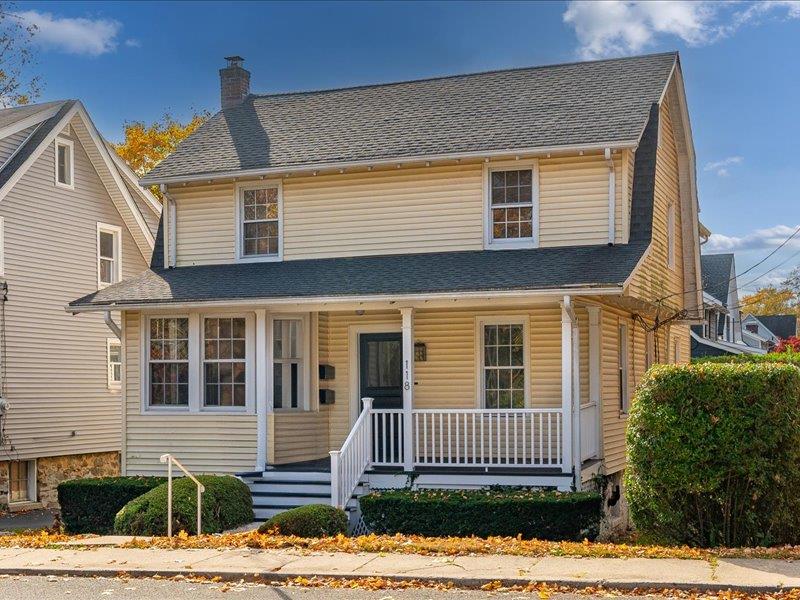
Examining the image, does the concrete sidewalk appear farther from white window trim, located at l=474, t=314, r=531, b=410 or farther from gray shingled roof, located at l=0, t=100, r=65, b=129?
gray shingled roof, located at l=0, t=100, r=65, b=129

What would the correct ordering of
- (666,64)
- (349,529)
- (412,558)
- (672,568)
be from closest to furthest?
(672,568) < (412,558) < (349,529) < (666,64)

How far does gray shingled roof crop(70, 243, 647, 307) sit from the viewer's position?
53.3 ft

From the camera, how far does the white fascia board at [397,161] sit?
57.2ft

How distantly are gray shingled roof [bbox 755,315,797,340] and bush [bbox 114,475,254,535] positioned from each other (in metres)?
75.2

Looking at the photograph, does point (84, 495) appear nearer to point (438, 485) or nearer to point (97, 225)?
point (438, 485)

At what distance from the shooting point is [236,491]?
1619 centimetres

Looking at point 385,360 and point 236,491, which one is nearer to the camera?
point 236,491

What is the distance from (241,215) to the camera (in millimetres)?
20078

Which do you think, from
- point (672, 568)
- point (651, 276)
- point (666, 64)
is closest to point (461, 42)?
point (666, 64)

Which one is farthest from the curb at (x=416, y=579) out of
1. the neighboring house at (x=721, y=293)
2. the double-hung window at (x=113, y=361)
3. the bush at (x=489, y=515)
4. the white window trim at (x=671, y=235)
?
the neighboring house at (x=721, y=293)

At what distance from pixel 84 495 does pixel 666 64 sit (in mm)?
13248

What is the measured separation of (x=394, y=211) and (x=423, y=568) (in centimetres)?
896

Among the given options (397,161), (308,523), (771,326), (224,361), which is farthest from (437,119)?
(771,326)

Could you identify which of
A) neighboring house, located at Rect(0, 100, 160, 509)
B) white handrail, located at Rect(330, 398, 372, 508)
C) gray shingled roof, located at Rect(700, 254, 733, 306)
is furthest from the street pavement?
gray shingled roof, located at Rect(700, 254, 733, 306)
